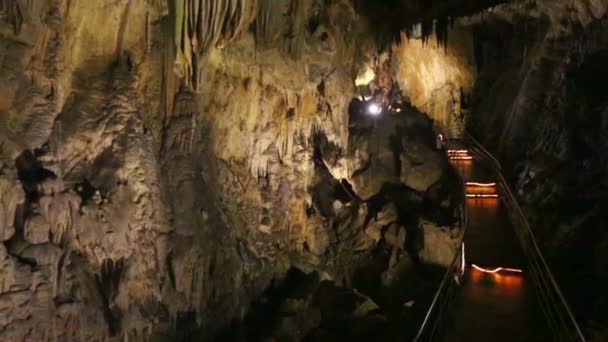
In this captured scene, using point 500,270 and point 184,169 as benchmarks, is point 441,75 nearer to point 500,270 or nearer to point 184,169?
→ point 500,270

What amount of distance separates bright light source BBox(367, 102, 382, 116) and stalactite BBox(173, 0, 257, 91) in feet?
26.6

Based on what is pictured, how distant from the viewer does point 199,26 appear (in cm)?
785

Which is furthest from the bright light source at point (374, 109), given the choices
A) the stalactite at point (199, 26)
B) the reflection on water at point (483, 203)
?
the stalactite at point (199, 26)

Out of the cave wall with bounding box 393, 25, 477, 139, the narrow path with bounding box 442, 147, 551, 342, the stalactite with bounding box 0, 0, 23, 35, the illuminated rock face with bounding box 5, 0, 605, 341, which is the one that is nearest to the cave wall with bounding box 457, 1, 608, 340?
the narrow path with bounding box 442, 147, 551, 342

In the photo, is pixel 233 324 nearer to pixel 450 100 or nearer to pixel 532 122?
pixel 532 122

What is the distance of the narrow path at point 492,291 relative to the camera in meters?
6.46

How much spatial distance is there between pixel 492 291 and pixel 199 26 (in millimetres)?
6074

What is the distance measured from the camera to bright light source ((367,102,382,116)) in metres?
16.0

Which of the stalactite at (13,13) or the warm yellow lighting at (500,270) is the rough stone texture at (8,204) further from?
the warm yellow lighting at (500,270)

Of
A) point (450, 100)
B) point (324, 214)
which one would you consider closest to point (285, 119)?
point (324, 214)

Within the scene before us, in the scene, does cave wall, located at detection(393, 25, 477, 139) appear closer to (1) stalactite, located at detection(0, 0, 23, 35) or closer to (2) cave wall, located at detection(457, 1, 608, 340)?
(2) cave wall, located at detection(457, 1, 608, 340)

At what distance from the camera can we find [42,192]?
20.2 ft

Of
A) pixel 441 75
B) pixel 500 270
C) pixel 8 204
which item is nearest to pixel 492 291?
pixel 500 270

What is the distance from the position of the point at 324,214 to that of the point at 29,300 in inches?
296
